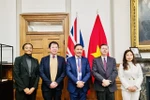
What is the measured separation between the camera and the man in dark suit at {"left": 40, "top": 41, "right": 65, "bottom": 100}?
12.5ft

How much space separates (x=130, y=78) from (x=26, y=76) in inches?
64.8

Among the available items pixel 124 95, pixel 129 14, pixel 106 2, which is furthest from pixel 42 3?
pixel 124 95

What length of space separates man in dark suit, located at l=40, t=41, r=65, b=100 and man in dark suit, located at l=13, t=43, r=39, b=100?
5.1 inches

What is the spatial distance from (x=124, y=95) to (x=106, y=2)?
1887 mm

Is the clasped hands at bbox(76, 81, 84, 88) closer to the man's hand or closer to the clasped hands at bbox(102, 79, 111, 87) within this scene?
the man's hand

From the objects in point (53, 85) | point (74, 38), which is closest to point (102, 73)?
point (53, 85)

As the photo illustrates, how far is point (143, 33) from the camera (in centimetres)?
464

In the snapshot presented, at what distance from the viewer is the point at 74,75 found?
381cm

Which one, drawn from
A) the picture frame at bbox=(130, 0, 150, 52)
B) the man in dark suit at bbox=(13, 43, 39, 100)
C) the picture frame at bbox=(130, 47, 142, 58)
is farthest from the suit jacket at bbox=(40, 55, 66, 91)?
the picture frame at bbox=(130, 0, 150, 52)

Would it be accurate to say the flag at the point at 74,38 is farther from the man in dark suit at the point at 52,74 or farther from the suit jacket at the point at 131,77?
the suit jacket at the point at 131,77

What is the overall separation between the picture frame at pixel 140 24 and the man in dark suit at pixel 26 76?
77.2 inches

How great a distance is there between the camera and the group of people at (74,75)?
3725 mm

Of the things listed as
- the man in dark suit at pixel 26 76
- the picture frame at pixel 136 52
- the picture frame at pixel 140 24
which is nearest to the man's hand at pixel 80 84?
the man in dark suit at pixel 26 76

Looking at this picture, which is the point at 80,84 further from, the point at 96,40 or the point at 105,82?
the point at 96,40
